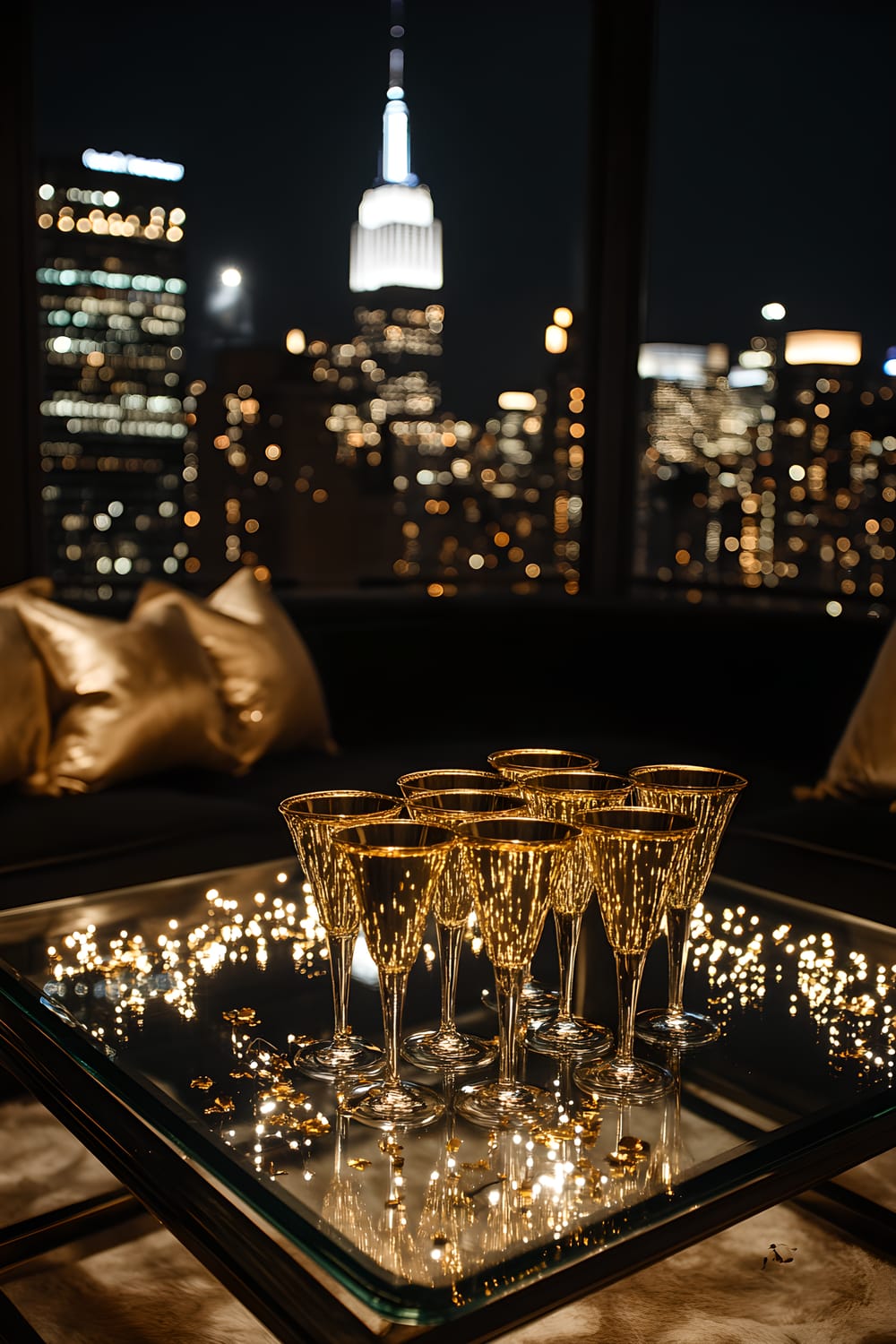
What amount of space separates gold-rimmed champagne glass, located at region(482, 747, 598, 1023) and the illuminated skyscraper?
2.25m

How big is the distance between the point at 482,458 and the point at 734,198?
1.12 meters

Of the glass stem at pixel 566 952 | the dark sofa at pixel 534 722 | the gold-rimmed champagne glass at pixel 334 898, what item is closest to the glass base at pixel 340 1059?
the gold-rimmed champagne glass at pixel 334 898

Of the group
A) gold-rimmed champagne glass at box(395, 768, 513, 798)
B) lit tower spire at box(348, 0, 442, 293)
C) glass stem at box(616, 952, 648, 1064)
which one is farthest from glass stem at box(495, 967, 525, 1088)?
lit tower spire at box(348, 0, 442, 293)

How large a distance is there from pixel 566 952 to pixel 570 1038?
9cm

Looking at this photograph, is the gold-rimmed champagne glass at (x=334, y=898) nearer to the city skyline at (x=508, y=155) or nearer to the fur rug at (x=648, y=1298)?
the fur rug at (x=648, y=1298)

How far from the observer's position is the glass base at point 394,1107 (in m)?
1.11

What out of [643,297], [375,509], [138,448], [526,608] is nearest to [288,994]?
[526,608]

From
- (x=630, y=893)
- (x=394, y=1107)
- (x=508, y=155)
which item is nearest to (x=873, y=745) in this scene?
(x=630, y=893)

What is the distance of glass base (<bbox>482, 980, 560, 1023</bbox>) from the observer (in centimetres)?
136

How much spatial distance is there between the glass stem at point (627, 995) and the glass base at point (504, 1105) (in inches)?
4.2

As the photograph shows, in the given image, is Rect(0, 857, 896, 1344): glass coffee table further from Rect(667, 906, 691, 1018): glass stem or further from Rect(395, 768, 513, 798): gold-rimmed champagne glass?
Rect(395, 768, 513, 798): gold-rimmed champagne glass

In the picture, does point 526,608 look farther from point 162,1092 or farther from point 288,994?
point 162,1092

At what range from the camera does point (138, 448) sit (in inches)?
142

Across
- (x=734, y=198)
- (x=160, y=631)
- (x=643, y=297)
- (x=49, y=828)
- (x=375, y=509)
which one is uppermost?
(x=734, y=198)
